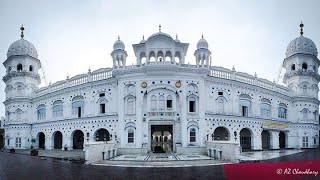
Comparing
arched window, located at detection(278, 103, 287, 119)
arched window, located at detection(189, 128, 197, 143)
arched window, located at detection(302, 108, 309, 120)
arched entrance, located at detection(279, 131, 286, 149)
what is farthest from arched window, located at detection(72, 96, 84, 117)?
arched window, located at detection(302, 108, 309, 120)

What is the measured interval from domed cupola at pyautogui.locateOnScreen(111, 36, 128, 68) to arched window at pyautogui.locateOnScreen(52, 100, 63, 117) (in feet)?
36.9

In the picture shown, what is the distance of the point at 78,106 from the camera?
3625 centimetres

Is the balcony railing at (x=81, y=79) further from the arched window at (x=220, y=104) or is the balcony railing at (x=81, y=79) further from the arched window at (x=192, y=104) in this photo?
the arched window at (x=220, y=104)

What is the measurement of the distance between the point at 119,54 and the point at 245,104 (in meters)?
17.6

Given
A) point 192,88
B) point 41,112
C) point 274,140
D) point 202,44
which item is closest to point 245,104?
point 274,140

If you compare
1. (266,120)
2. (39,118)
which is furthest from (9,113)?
(266,120)

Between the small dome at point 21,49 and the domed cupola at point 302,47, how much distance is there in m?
43.3

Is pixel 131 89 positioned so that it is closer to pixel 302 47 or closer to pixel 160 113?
pixel 160 113

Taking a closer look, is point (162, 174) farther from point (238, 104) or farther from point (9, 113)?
point (9, 113)

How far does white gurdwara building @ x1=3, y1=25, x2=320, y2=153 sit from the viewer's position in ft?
99.7

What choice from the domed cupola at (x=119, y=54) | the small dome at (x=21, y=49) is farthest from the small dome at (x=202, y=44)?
the small dome at (x=21, y=49)

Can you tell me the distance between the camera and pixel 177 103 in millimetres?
30484

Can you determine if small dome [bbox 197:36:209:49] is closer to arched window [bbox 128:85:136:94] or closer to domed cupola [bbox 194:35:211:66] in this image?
domed cupola [bbox 194:35:211:66]

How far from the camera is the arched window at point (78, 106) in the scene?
35.9 metres
